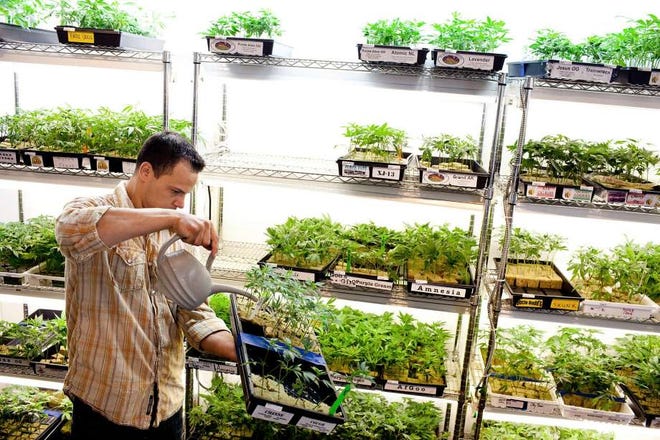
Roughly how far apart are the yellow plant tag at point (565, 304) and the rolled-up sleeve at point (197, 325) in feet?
5.52

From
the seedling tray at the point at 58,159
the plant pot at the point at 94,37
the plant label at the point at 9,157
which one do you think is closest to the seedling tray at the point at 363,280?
the seedling tray at the point at 58,159

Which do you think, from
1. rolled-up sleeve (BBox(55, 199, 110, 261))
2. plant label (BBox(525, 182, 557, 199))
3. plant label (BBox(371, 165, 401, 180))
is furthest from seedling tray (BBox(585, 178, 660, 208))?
rolled-up sleeve (BBox(55, 199, 110, 261))

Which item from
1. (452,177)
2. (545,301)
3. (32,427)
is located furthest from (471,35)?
(32,427)

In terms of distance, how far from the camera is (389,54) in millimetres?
2846

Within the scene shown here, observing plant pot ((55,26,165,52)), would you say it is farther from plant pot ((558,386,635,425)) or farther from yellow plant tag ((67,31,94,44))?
plant pot ((558,386,635,425))

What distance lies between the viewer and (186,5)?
141 inches

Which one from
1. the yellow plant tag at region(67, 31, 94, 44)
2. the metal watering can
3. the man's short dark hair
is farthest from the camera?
the yellow plant tag at region(67, 31, 94, 44)

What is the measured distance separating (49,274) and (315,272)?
61.3 inches

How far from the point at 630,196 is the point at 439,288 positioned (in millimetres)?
1059

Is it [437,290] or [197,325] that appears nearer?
[197,325]

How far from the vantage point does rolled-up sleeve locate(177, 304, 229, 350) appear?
231cm

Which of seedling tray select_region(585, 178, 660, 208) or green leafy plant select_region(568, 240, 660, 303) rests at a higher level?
seedling tray select_region(585, 178, 660, 208)

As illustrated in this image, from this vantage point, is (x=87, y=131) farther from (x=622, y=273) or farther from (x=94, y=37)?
(x=622, y=273)

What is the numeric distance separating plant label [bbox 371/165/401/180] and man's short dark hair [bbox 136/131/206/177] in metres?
1.10
